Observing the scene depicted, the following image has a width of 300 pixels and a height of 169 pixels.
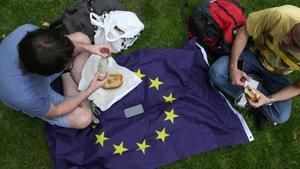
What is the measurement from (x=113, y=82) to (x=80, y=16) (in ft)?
3.04

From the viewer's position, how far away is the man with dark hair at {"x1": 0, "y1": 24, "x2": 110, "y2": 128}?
296 cm

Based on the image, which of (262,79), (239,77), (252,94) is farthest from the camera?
(262,79)

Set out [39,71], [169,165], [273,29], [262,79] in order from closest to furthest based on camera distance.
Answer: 1. [39,71]
2. [273,29]
3. [169,165]
4. [262,79]

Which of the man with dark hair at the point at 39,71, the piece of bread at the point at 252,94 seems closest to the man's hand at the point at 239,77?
the piece of bread at the point at 252,94

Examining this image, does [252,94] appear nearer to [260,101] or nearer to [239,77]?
[260,101]

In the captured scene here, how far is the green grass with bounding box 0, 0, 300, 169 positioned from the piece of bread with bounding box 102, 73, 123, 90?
54 centimetres

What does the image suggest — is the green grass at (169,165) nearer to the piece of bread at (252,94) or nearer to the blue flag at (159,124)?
the blue flag at (159,124)

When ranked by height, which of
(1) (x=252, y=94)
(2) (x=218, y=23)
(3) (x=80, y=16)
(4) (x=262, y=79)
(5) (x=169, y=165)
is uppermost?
(3) (x=80, y=16)

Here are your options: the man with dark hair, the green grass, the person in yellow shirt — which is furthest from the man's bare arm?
the man with dark hair

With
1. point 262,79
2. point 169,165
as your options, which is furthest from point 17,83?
point 262,79

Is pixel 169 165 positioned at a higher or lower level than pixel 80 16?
lower

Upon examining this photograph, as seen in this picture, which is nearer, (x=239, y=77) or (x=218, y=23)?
(x=239, y=77)

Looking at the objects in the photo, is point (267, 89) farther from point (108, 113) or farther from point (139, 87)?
point (108, 113)

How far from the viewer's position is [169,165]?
4.24 meters
